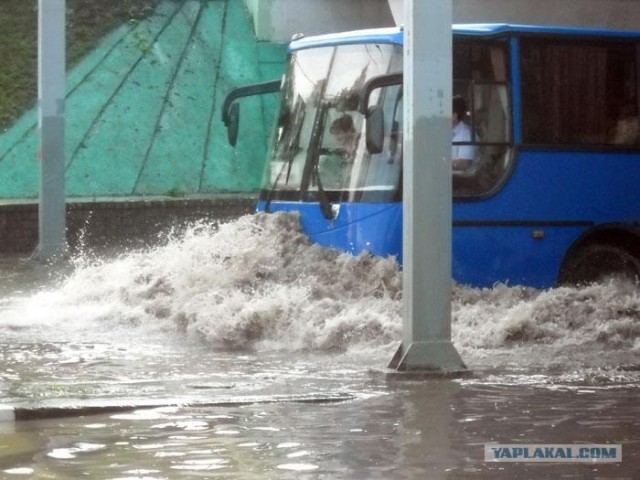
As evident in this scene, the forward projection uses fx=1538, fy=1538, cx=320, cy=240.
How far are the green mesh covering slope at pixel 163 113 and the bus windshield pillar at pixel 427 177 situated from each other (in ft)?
58.8

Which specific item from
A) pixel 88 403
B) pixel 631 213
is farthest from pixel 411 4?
pixel 631 213

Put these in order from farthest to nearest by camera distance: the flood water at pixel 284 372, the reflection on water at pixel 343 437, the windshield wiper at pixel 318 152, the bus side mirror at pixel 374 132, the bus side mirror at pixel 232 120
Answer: the bus side mirror at pixel 232 120 → the windshield wiper at pixel 318 152 → the bus side mirror at pixel 374 132 → the flood water at pixel 284 372 → the reflection on water at pixel 343 437

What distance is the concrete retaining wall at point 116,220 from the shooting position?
81.3ft

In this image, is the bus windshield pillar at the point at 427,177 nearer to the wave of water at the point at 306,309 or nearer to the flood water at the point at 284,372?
the flood water at the point at 284,372

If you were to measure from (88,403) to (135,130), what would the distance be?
21170 mm

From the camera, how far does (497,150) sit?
14.0m

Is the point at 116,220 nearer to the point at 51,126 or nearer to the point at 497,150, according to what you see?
the point at 51,126

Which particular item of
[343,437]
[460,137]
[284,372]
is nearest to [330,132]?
[460,137]

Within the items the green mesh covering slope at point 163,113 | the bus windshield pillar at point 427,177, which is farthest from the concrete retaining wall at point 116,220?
the bus windshield pillar at point 427,177

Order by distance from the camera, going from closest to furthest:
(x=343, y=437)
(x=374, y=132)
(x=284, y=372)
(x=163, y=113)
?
(x=343, y=437) → (x=284, y=372) → (x=374, y=132) → (x=163, y=113)

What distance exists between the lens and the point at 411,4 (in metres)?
10.4

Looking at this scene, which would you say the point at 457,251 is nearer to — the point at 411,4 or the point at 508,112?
the point at 508,112

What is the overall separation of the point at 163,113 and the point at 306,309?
58.0ft

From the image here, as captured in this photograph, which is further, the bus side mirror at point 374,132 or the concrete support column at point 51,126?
the concrete support column at point 51,126
